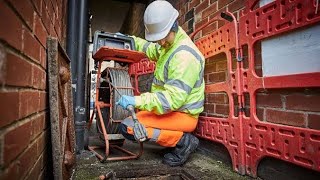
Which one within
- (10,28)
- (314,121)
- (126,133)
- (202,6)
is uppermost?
(202,6)

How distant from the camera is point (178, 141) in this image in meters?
2.17

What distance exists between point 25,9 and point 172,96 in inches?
51.3

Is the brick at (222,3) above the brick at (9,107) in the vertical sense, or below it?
above

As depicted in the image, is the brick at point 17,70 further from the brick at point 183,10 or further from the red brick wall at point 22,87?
the brick at point 183,10

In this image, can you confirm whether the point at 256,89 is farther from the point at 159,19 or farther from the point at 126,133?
the point at 126,133

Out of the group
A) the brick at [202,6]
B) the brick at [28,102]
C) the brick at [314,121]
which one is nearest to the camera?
the brick at [28,102]

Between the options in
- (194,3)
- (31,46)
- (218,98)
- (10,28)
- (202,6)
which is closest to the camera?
(10,28)

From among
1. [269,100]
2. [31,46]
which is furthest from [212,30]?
[31,46]

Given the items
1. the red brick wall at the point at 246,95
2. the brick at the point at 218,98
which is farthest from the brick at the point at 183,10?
the brick at the point at 218,98

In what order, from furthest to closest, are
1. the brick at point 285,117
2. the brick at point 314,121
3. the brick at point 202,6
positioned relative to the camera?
1. the brick at point 202,6
2. the brick at point 285,117
3. the brick at point 314,121

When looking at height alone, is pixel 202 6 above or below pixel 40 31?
above

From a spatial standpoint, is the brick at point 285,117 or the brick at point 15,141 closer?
the brick at point 15,141

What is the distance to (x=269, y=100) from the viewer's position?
5.55 ft

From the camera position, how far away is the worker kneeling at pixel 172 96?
198 cm
